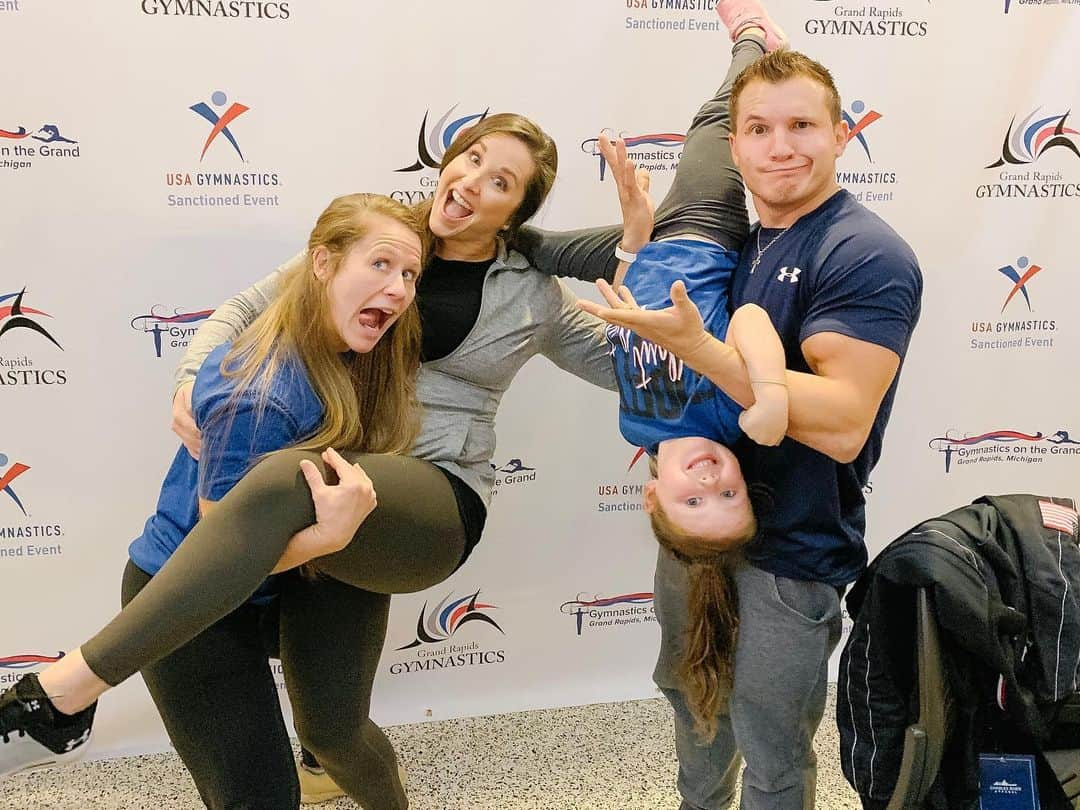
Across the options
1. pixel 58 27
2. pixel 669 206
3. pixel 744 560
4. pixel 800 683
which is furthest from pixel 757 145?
pixel 58 27

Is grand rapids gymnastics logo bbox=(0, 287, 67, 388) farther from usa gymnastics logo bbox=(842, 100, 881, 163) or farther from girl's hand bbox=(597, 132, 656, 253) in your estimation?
usa gymnastics logo bbox=(842, 100, 881, 163)

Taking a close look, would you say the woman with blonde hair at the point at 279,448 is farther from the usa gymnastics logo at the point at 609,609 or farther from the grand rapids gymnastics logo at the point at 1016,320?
the grand rapids gymnastics logo at the point at 1016,320

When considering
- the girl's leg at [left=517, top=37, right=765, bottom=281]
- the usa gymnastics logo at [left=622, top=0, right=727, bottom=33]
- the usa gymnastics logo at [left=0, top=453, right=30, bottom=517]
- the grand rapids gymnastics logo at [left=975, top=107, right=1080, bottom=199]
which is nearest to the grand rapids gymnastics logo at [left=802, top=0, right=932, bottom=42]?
the usa gymnastics logo at [left=622, top=0, right=727, bottom=33]

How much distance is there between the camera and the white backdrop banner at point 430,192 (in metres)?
2.00

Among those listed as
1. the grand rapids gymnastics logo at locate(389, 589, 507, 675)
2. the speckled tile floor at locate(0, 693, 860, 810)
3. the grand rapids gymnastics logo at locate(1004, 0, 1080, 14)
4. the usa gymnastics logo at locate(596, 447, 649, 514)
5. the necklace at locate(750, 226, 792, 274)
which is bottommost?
the speckled tile floor at locate(0, 693, 860, 810)

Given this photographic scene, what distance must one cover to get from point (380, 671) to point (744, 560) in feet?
4.38

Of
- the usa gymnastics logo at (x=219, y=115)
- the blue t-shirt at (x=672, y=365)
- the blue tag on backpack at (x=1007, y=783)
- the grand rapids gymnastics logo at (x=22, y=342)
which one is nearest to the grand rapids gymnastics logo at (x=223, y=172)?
the usa gymnastics logo at (x=219, y=115)

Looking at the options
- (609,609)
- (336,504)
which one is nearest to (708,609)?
(336,504)

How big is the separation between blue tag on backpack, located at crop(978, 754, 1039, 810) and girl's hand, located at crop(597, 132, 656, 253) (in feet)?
3.49

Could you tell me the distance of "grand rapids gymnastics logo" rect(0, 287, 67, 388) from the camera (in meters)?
2.05

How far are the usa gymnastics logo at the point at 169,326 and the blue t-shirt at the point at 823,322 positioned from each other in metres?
1.36

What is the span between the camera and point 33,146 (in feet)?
6.47

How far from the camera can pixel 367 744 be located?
1716 millimetres

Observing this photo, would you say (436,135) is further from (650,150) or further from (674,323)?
(674,323)
